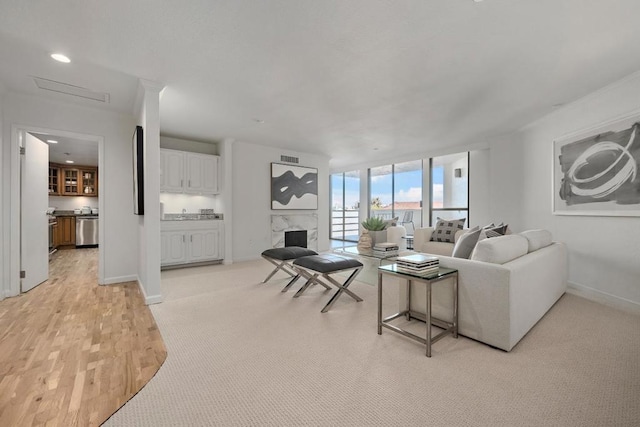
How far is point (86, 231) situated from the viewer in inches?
292

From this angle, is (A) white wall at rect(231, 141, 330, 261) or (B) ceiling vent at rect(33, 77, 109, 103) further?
(A) white wall at rect(231, 141, 330, 261)

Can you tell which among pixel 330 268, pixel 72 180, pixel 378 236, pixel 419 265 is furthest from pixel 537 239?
pixel 72 180

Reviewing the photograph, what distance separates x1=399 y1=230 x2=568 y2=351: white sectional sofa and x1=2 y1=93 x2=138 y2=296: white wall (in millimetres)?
3923

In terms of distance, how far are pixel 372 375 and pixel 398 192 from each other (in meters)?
6.25

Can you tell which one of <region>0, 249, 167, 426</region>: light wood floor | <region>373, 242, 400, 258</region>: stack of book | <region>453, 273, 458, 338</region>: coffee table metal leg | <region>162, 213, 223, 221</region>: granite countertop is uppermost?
<region>162, 213, 223, 221</region>: granite countertop

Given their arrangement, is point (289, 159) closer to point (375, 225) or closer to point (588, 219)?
point (375, 225)

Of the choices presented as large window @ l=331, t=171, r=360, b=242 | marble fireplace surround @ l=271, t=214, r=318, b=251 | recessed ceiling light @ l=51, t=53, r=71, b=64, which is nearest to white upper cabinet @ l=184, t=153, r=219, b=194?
marble fireplace surround @ l=271, t=214, r=318, b=251

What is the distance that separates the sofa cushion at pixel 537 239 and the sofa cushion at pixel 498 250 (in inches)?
16.7

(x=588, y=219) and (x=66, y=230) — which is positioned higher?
Answer: (x=588, y=219)

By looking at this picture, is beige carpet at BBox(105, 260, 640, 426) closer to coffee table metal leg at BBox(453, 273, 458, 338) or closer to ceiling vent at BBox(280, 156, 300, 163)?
coffee table metal leg at BBox(453, 273, 458, 338)

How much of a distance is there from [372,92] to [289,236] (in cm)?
400

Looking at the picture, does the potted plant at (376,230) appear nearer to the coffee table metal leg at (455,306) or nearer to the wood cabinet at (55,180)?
the coffee table metal leg at (455,306)

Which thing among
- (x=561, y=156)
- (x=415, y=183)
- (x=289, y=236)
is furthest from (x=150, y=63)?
(x=415, y=183)

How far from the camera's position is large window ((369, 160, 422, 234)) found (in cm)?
707
